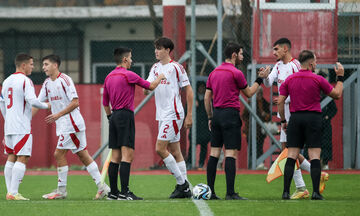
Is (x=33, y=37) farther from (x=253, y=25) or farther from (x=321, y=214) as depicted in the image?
(x=321, y=214)

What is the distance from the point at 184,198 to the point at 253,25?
6556 mm

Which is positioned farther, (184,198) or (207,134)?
(207,134)

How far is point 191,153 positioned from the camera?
50.6 feet

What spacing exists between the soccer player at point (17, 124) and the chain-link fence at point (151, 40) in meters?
3.96

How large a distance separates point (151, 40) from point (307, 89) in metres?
15.4

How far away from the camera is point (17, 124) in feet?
→ 31.4

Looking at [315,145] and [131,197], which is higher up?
[315,145]

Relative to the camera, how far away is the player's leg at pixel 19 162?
9.43 meters

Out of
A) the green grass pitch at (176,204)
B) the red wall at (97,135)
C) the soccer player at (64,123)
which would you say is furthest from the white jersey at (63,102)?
the red wall at (97,135)

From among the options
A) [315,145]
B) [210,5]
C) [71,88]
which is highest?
[210,5]

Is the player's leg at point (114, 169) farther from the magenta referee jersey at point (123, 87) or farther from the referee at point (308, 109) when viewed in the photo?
the referee at point (308, 109)

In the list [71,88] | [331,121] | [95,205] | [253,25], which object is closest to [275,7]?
[253,25]

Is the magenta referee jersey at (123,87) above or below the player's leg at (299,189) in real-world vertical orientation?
above

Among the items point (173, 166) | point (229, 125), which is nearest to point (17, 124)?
point (173, 166)
